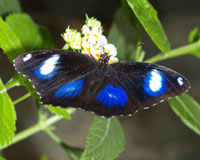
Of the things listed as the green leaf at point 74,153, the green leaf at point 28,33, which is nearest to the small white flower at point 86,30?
the green leaf at point 28,33

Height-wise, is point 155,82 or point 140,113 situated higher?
point 155,82

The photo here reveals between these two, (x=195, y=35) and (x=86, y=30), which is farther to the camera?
(x=195, y=35)

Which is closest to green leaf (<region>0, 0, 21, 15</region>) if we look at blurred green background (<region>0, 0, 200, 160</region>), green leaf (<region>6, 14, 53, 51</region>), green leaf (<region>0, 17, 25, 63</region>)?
green leaf (<region>6, 14, 53, 51</region>)

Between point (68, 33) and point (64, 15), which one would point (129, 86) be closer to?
point (68, 33)

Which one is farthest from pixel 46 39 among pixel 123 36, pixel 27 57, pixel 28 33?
pixel 27 57

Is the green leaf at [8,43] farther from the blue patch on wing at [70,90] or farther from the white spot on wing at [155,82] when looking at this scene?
the white spot on wing at [155,82]

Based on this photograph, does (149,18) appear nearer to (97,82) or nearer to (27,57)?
(97,82)

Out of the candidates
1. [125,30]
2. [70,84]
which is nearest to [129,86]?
[70,84]
